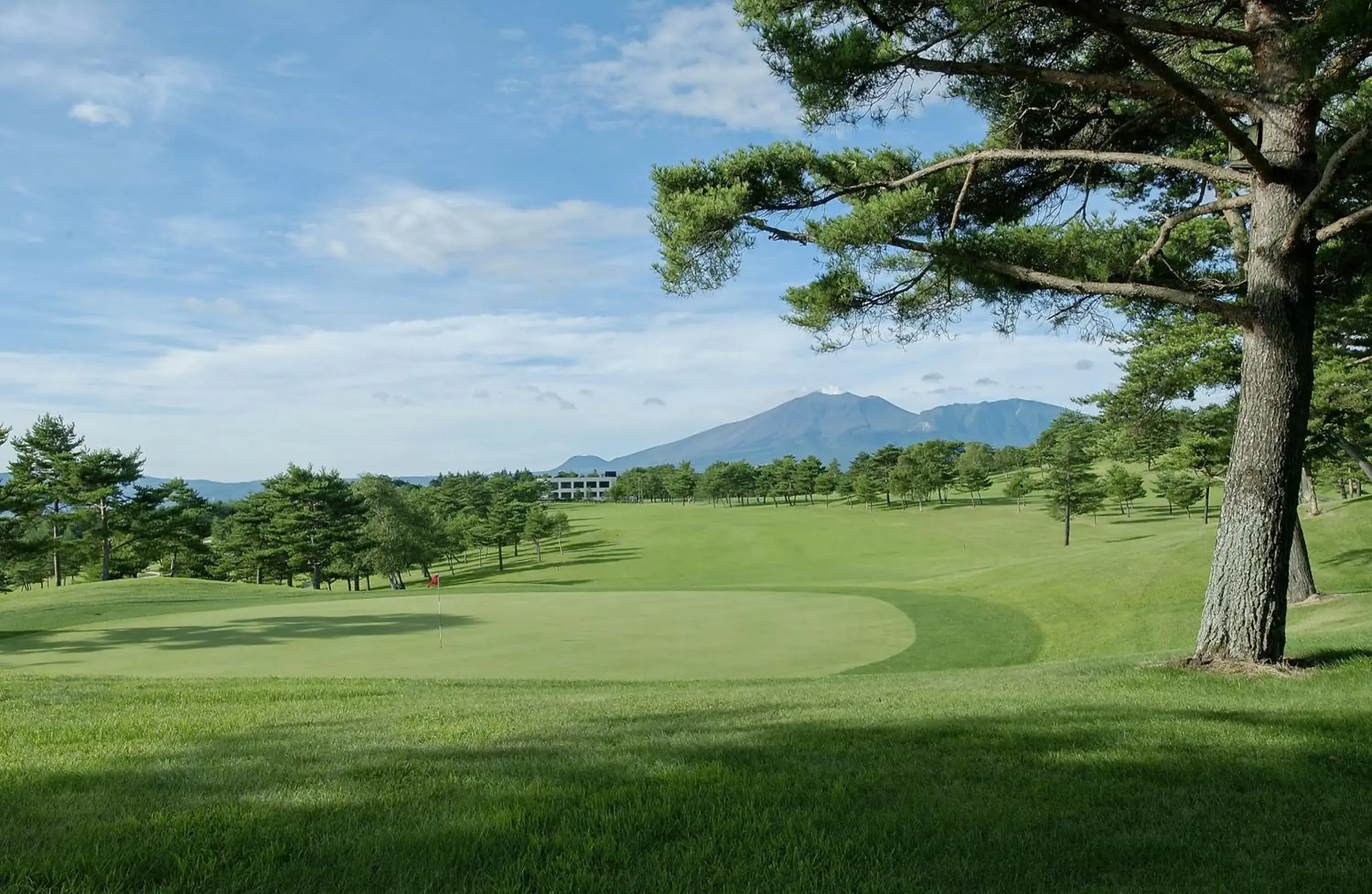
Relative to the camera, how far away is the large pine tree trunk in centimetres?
805

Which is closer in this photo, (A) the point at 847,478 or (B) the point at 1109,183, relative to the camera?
(B) the point at 1109,183

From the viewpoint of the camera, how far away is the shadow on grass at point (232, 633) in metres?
17.1

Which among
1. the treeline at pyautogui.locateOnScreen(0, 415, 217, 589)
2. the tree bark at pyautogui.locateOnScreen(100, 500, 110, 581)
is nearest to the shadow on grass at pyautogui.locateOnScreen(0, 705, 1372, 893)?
the treeline at pyautogui.locateOnScreen(0, 415, 217, 589)

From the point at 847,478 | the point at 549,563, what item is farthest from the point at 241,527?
the point at 847,478

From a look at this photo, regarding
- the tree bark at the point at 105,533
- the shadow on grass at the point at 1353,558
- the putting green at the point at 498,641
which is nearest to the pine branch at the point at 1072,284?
the putting green at the point at 498,641

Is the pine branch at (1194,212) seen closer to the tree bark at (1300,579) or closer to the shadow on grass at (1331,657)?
the shadow on grass at (1331,657)

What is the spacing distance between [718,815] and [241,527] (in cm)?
6587

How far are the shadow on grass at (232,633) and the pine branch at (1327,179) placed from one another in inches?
672

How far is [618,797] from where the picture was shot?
3779 millimetres

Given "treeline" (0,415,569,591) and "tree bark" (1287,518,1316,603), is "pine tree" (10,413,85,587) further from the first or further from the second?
"tree bark" (1287,518,1316,603)

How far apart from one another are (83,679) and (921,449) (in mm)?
76644

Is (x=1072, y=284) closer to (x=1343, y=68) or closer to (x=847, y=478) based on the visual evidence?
(x=1343, y=68)

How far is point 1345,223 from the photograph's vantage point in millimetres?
7594

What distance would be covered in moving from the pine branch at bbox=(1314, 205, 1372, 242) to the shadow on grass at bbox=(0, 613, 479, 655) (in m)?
17.2
